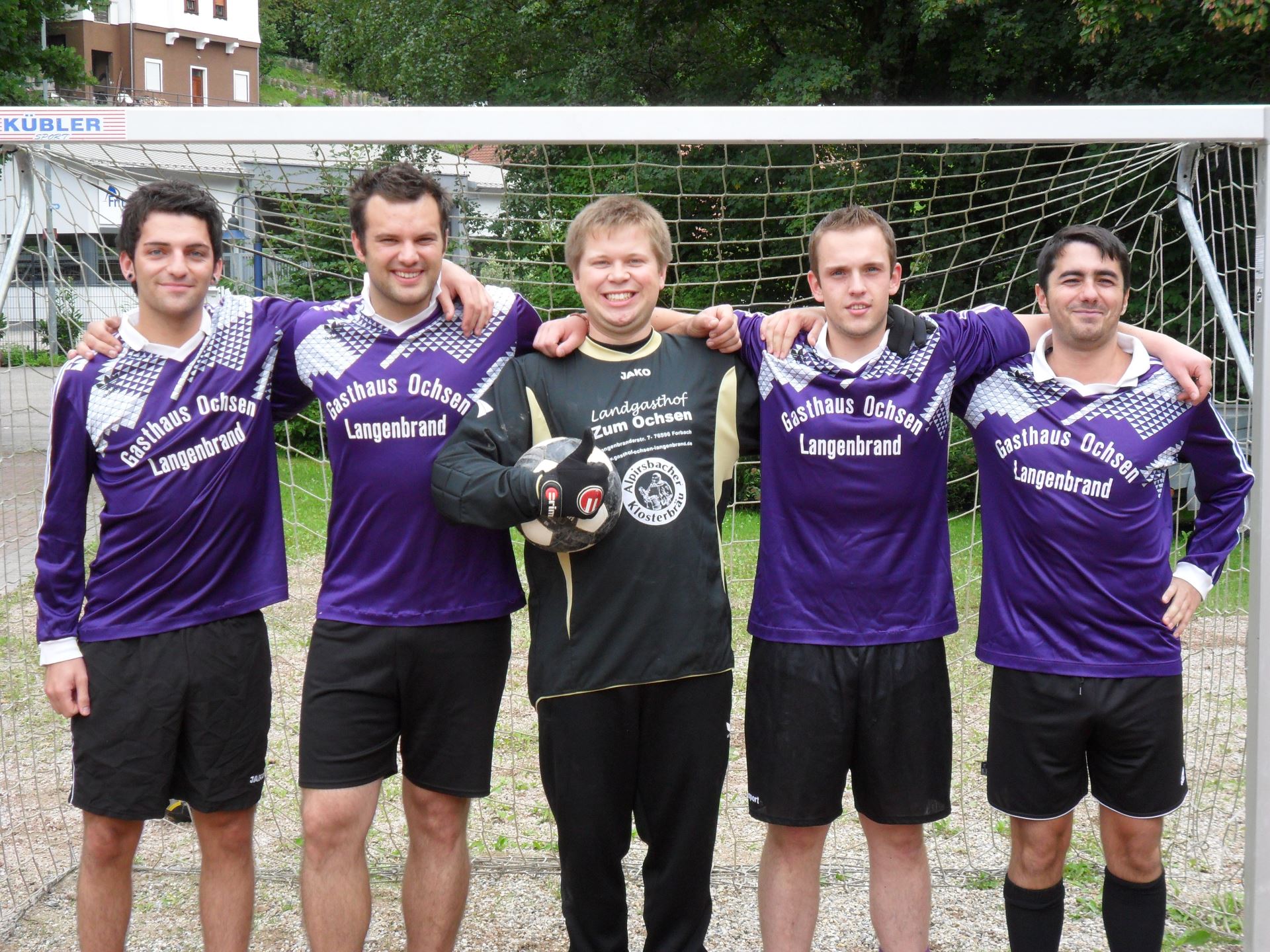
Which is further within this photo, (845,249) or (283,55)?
(283,55)

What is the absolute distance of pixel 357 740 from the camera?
283 cm

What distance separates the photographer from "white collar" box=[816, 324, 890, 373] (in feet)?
9.37

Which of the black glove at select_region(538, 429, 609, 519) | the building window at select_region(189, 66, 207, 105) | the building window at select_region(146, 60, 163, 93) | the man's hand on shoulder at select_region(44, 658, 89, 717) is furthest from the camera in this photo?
the building window at select_region(189, 66, 207, 105)

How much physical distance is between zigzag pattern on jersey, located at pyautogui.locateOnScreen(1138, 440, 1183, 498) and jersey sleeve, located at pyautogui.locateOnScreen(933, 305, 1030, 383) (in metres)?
0.42

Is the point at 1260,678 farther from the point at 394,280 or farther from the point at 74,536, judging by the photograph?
the point at 74,536

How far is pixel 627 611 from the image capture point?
2676 mm

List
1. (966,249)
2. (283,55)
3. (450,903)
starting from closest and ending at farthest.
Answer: (450,903), (966,249), (283,55)

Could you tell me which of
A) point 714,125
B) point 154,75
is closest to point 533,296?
point 714,125

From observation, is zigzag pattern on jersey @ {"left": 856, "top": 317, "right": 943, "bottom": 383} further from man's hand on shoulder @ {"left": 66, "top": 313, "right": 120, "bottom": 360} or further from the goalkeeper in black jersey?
man's hand on shoulder @ {"left": 66, "top": 313, "right": 120, "bottom": 360}

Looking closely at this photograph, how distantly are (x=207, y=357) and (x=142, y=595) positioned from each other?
2.01 ft

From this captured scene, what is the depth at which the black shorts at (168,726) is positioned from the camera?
280cm

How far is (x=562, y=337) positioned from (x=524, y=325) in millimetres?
294

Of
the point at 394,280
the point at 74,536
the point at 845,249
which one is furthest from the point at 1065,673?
the point at 74,536

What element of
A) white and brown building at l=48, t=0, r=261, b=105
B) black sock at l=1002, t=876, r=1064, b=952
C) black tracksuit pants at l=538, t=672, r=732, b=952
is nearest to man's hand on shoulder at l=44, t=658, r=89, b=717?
black tracksuit pants at l=538, t=672, r=732, b=952
